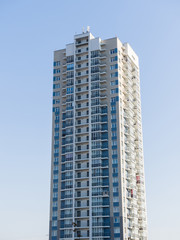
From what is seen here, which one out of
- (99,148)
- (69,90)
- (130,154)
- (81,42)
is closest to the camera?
(99,148)

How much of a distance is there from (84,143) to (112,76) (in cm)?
2111

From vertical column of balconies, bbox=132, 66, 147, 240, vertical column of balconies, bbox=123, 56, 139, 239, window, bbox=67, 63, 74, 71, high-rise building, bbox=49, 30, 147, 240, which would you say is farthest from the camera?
window, bbox=67, 63, 74, 71

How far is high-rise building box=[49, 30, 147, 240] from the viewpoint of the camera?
Answer: 330ft

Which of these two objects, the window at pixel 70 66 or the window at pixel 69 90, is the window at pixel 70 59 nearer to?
the window at pixel 70 66

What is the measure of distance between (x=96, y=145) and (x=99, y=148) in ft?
4.86

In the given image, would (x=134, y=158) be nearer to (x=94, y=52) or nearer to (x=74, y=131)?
(x=74, y=131)

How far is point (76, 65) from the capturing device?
385 feet

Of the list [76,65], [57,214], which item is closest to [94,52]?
[76,65]

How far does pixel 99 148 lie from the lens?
105625mm

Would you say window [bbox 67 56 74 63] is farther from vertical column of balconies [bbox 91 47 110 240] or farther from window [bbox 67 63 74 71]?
vertical column of balconies [bbox 91 47 110 240]

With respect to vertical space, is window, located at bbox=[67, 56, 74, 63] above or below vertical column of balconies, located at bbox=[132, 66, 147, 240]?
above

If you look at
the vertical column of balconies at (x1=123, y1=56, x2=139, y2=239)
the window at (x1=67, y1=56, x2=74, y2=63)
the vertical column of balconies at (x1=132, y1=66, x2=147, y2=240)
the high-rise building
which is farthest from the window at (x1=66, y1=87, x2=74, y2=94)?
the vertical column of balconies at (x1=132, y1=66, x2=147, y2=240)

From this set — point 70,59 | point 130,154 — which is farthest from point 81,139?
point 70,59

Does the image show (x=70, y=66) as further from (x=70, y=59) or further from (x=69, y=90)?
(x=69, y=90)
